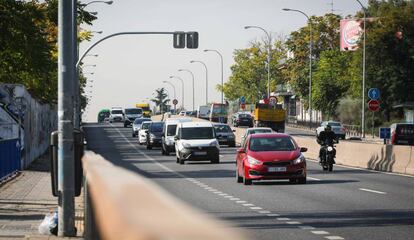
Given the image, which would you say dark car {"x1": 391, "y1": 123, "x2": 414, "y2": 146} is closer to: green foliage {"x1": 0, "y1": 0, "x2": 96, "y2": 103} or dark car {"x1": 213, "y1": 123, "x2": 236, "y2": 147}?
dark car {"x1": 213, "y1": 123, "x2": 236, "y2": 147}

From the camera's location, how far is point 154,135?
64.0m

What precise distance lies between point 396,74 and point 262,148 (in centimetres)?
6573

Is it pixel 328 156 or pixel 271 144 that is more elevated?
pixel 271 144

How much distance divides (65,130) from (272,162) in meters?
14.2

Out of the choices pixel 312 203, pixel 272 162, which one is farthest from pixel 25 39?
pixel 312 203

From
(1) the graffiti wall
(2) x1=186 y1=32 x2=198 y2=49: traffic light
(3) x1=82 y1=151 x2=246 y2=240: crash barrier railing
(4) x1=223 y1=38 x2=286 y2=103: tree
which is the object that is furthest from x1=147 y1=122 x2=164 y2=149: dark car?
(4) x1=223 y1=38 x2=286 y2=103: tree

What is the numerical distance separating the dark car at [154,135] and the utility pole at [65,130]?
50130mm

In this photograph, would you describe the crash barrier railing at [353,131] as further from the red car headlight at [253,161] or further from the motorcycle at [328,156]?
the red car headlight at [253,161]

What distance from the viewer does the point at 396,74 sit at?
92.1 metres

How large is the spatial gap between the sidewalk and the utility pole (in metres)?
0.33

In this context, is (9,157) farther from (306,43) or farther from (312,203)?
(306,43)

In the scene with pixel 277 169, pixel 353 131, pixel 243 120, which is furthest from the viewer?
pixel 243 120

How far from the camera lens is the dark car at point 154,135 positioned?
63.9 metres

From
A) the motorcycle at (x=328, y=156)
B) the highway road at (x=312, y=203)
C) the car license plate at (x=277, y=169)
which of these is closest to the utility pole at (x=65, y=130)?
the highway road at (x=312, y=203)
